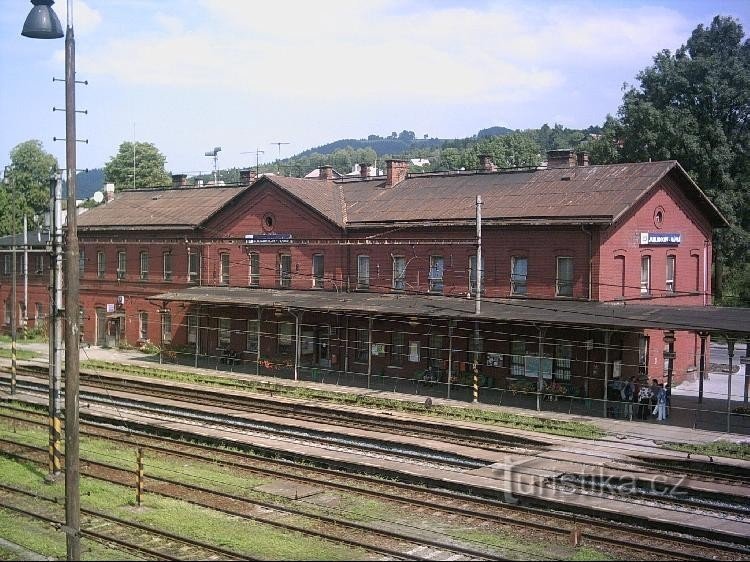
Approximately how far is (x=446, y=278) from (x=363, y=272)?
465 cm

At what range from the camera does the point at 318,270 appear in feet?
134

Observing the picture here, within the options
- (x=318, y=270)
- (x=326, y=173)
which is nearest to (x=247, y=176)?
(x=326, y=173)

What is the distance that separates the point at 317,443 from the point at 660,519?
426 inches

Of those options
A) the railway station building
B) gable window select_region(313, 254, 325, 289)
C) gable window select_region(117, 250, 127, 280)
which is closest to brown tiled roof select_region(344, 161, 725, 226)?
the railway station building

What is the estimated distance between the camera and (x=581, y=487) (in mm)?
19531

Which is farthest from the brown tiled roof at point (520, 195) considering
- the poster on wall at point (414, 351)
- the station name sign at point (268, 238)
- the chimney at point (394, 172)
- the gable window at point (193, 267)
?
the gable window at point (193, 267)

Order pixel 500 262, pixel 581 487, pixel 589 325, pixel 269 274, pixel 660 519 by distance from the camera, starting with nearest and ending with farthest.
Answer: pixel 660 519 < pixel 581 487 < pixel 589 325 < pixel 500 262 < pixel 269 274

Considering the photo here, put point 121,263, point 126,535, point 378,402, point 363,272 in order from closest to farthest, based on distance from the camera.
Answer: point 126,535, point 378,402, point 363,272, point 121,263

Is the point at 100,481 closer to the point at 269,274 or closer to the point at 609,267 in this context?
the point at 609,267

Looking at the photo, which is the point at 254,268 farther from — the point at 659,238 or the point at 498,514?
the point at 498,514

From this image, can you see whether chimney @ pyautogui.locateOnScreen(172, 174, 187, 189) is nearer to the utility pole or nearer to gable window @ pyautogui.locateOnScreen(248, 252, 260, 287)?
gable window @ pyautogui.locateOnScreen(248, 252, 260, 287)

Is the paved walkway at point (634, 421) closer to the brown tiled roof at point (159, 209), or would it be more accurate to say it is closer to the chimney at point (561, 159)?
the chimney at point (561, 159)

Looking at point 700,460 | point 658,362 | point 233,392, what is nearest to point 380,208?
point 233,392

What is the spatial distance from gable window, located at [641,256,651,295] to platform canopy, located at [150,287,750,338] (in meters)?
3.05
